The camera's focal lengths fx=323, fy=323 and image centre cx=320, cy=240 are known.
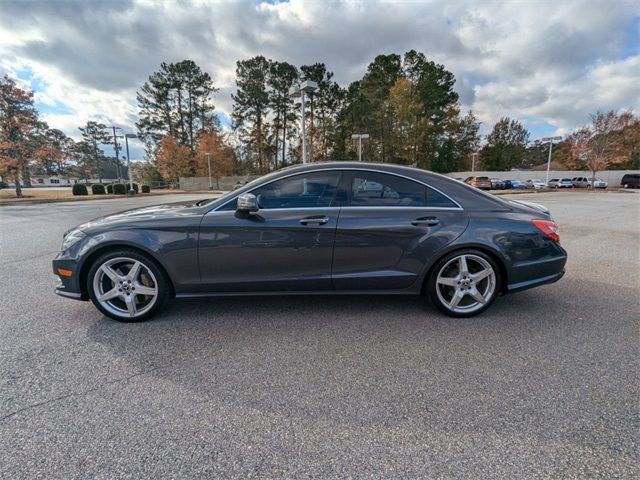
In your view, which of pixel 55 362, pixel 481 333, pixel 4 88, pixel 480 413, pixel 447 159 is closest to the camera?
pixel 480 413

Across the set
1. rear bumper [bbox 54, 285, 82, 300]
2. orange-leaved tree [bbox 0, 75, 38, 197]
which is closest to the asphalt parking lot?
rear bumper [bbox 54, 285, 82, 300]

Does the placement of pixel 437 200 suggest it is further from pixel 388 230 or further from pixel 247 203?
pixel 247 203

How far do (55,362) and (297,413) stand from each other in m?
2.00

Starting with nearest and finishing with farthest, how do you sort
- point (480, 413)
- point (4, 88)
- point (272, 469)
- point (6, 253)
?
1. point (272, 469)
2. point (480, 413)
3. point (6, 253)
4. point (4, 88)

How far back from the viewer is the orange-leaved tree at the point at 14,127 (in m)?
21.4

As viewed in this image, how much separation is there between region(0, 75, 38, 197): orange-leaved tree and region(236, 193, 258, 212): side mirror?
1075 inches

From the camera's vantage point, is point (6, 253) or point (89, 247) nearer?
point (89, 247)

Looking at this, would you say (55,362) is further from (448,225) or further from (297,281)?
(448,225)

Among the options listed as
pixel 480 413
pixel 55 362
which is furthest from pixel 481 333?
pixel 55 362

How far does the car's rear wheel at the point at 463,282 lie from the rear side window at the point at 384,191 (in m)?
0.68

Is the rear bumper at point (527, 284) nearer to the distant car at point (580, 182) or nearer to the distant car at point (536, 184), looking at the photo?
the distant car at point (536, 184)

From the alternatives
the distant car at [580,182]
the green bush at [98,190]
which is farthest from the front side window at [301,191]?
the distant car at [580,182]

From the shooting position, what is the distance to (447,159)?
48938 millimetres

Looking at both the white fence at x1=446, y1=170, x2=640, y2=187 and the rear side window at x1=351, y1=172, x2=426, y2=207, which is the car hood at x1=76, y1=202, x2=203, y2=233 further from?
the white fence at x1=446, y1=170, x2=640, y2=187
